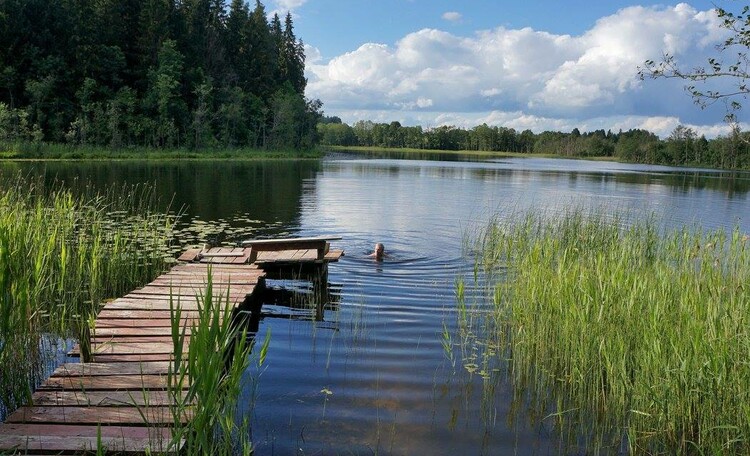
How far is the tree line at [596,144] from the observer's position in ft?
350

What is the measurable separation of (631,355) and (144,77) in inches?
2943

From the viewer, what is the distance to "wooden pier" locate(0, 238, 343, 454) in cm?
438

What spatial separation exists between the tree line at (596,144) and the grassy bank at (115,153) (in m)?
27.4

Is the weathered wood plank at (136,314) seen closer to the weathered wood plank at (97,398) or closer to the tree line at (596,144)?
the weathered wood plank at (97,398)

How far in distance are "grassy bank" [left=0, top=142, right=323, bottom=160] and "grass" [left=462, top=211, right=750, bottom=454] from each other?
45.7 meters

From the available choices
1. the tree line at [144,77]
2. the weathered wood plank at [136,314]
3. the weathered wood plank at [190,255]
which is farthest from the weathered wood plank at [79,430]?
the tree line at [144,77]

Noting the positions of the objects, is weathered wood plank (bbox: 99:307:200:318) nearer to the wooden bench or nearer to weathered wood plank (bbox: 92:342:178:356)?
weathered wood plank (bbox: 92:342:178:356)

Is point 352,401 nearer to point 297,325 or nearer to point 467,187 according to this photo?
point 297,325

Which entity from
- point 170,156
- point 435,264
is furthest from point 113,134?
point 435,264

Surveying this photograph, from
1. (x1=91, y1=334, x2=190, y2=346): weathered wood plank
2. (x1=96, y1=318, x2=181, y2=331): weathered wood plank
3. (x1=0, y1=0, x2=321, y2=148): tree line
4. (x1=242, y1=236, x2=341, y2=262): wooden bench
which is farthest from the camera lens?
(x1=0, y1=0, x2=321, y2=148): tree line

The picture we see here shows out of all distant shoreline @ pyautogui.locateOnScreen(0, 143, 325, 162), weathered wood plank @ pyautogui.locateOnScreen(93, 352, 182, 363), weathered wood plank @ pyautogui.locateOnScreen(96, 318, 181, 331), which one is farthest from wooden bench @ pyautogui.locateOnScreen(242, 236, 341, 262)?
distant shoreline @ pyautogui.locateOnScreen(0, 143, 325, 162)

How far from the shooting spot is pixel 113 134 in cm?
5866

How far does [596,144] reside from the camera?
527 feet

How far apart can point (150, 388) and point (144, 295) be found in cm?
372
